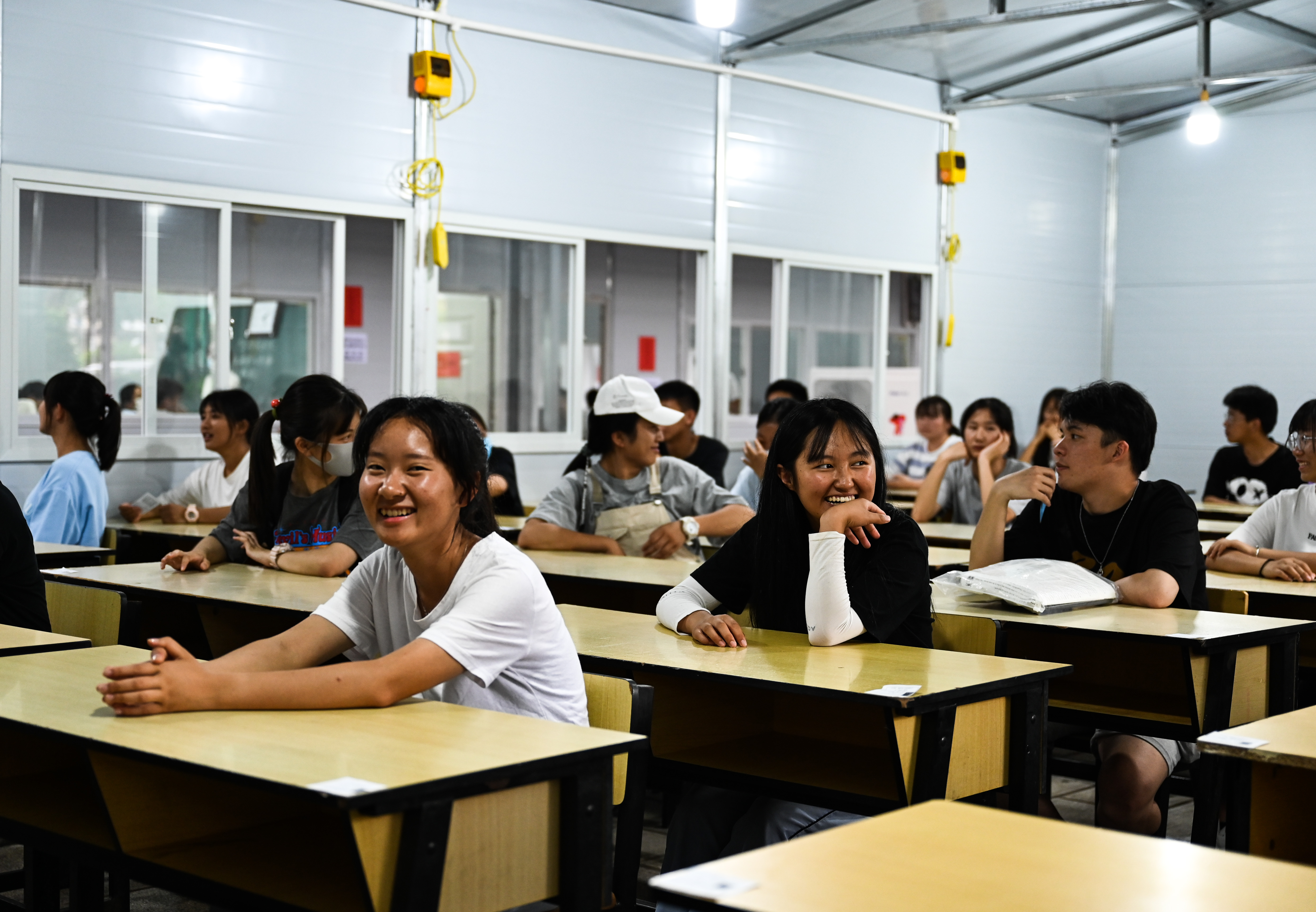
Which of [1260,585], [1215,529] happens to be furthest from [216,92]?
[1260,585]

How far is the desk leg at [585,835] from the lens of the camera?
5.95ft

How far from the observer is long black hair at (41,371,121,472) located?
4820 mm

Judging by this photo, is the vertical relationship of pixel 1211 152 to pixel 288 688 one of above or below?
above

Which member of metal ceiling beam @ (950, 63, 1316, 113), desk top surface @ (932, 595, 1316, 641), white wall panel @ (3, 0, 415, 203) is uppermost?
metal ceiling beam @ (950, 63, 1316, 113)

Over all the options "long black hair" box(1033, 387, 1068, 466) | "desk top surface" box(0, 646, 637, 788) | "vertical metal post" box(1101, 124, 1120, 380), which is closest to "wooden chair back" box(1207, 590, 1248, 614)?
"desk top surface" box(0, 646, 637, 788)

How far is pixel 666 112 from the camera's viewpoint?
792cm

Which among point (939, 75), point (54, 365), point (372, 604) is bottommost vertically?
point (372, 604)

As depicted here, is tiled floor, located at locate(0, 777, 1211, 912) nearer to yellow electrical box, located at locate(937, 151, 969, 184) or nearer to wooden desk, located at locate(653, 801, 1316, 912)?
wooden desk, located at locate(653, 801, 1316, 912)

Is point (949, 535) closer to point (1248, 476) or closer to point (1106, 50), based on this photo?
point (1248, 476)

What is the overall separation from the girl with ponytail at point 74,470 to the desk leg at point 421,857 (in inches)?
143

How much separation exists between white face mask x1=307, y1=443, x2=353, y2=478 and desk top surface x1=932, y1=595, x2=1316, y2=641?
1.66m

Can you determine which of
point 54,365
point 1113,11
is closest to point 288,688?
point 54,365

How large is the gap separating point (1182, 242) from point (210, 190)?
23.9 ft

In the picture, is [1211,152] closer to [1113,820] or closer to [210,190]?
[210,190]
